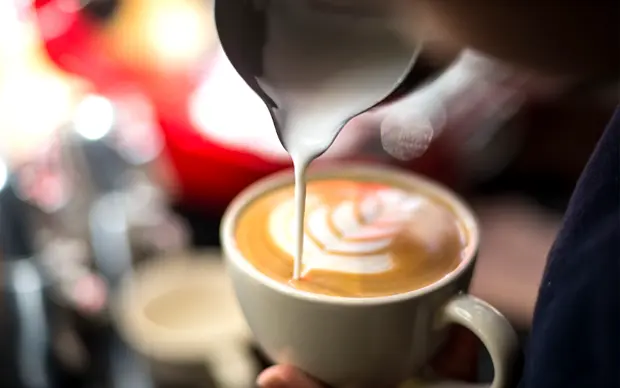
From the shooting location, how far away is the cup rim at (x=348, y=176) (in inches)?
16.1

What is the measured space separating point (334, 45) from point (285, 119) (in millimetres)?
49

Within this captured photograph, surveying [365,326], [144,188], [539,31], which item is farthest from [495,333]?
[144,188]

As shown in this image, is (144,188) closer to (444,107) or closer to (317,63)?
(444,107)

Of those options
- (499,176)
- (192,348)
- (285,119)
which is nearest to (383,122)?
(499,176)

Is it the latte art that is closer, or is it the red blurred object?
the latte art

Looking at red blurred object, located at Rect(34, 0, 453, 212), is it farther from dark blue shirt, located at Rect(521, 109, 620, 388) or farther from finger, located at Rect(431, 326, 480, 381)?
dark blue shirt, located at Rect(521, 109, 620, 388)

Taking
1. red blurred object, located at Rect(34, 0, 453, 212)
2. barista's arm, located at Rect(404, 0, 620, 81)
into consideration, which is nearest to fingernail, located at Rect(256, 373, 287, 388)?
barista's arm, located at Rect(404, 0, 620, 81)

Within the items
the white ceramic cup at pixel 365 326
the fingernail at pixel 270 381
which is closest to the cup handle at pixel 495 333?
the white ceramic cup at pixel 365 326

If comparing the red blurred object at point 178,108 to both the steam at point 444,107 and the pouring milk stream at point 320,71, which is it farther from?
the pouring milk stream at point 320,71

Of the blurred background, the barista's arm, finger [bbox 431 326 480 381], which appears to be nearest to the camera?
the barista's arm

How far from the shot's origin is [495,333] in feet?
1.35

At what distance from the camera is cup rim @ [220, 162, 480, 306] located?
0.41m

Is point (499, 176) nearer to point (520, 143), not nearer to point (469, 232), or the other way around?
point (520, 143)

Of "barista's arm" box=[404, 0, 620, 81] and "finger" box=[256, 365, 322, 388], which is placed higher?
"barista's arm" box=[404, 0, 620, 81]
